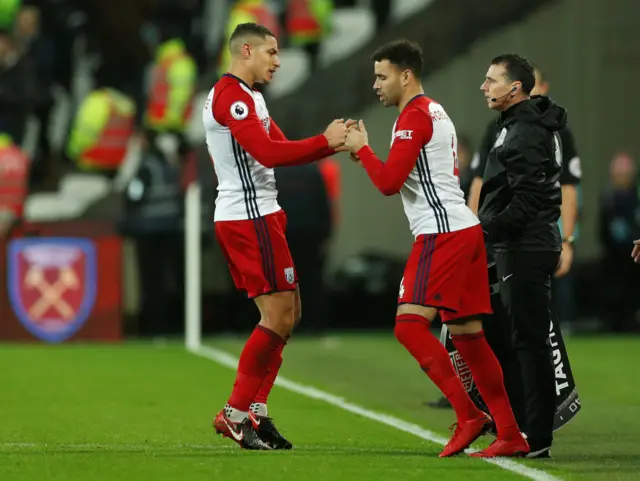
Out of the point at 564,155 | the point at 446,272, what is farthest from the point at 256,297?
the point at 564,155

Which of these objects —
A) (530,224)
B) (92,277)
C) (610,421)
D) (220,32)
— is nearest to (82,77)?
(220,32)

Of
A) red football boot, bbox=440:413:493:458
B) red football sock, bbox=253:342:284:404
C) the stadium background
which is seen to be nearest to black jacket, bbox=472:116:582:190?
red football sock, bbox=253:342:284:404

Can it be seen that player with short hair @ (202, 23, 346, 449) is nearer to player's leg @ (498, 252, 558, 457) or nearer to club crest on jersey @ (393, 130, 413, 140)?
club crest on jersey @ (393, 130, 413, 140)

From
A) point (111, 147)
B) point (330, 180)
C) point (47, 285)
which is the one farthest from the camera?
point (111, 147)

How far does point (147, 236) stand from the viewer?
53.9 ft

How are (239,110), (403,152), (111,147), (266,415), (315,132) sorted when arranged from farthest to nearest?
(111,147) < (315,132) < (266,415) < (239,110) < (403,152)

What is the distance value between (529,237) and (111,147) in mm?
13296

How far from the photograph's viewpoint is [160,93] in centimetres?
1961

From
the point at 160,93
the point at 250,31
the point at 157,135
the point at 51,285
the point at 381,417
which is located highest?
the point at 160,93

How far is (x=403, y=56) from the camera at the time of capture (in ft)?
24.4

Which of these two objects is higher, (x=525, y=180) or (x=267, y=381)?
(x=525, y=180)

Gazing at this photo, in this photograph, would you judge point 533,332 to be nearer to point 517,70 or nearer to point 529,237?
point 529,237

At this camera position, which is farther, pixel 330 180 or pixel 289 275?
pixel 330 180

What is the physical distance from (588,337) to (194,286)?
404 cm
